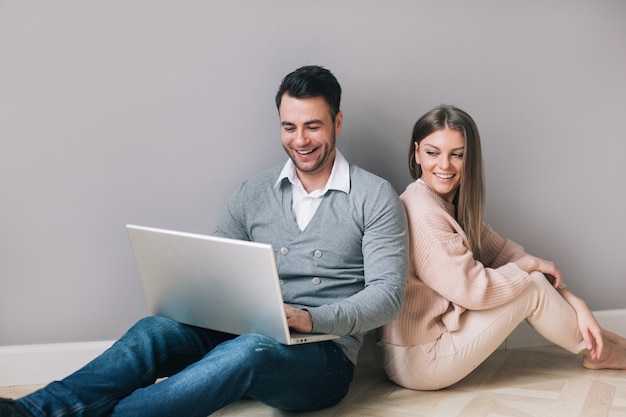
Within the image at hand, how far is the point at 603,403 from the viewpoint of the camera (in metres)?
2.10

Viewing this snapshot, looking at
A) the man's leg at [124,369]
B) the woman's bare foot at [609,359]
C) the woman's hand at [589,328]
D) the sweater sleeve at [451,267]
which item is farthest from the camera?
the woman's bare foot at [609,359]

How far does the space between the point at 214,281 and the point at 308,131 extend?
0.53 metres

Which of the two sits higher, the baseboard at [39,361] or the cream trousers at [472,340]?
the baseboard at [39,361]

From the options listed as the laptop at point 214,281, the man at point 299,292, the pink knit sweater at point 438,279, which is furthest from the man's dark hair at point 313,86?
the laptop at point 214,281

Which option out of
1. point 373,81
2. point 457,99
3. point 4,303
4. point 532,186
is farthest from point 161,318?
point 532,186

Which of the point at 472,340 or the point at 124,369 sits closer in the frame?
the point at 124,369

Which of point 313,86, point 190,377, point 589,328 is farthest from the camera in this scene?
point 589,328

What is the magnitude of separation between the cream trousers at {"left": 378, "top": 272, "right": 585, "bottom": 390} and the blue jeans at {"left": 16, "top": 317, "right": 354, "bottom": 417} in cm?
24

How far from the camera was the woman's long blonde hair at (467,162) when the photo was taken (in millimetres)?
2188

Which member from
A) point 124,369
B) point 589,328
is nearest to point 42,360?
point 124,369

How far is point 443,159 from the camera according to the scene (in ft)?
7.16

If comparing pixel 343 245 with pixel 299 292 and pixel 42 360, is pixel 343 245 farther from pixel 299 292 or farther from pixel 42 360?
pixel 42 360

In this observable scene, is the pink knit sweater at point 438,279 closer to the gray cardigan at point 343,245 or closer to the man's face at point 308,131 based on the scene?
the gray cardigan at point 343,245

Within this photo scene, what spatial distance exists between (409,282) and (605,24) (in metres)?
1.14
